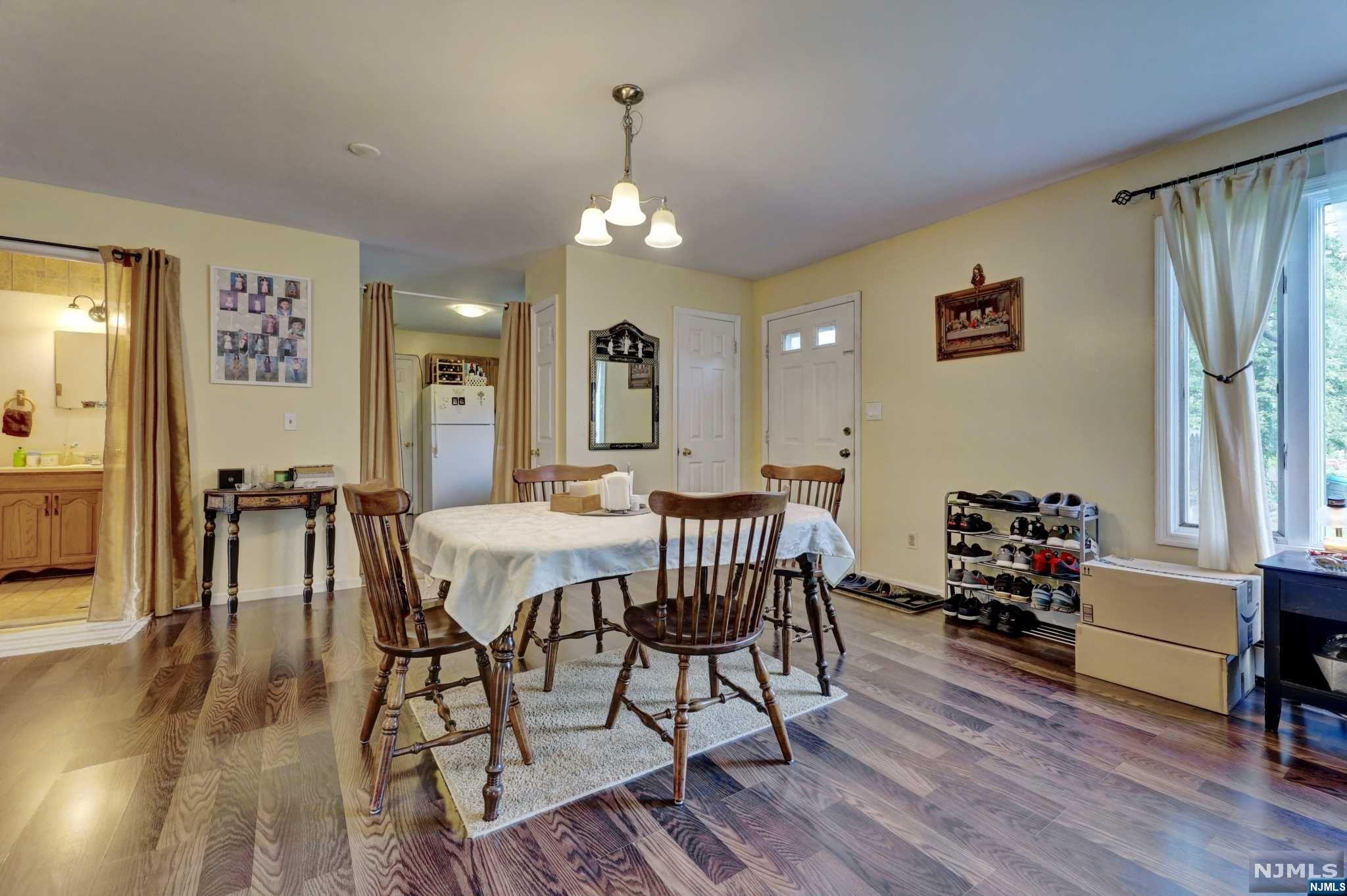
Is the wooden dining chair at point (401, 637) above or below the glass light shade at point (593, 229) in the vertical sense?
below

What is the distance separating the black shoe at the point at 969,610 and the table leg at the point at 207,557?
438 cm

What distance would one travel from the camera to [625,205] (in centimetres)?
216

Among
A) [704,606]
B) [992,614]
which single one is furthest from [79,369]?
[992,614]

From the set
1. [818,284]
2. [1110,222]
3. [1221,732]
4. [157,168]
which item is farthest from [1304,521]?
[157,168]

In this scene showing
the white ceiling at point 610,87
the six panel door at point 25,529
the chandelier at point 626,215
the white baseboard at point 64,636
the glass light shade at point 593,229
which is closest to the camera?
the white ceiling at point 610,87

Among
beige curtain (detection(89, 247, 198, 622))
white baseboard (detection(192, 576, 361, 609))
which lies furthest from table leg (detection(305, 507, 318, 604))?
beige curtain (detection(89, 247, 198, 622))

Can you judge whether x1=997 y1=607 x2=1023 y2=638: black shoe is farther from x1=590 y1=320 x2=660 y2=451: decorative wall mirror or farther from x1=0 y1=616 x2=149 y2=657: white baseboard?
x1=0 y1=616 x2=149 y2=657: white baseboard

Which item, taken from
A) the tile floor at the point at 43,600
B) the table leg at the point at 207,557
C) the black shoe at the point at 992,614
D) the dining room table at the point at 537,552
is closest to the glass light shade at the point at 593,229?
the dining room table at the point at 537,552

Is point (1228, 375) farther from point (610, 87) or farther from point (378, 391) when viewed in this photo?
point (378, 391)

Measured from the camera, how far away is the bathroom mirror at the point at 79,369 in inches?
176

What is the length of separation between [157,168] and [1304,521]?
18.2 ft

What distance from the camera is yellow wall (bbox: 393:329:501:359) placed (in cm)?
710

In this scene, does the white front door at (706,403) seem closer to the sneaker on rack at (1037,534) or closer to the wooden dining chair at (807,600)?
the wooden dining chair at (807,600)

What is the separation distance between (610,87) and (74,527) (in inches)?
194
